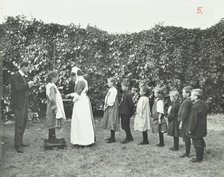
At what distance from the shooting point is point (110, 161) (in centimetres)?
686

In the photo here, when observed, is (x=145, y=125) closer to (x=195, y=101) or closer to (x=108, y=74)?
(x=195, y=101)

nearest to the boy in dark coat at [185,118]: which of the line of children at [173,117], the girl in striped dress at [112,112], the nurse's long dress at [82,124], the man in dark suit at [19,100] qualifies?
the line of children at [173,117]

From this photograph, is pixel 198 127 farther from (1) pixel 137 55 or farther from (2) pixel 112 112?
(1) pixel 137 55

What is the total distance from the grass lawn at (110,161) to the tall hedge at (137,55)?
13.0ft

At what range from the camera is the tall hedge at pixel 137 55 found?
12.3 m

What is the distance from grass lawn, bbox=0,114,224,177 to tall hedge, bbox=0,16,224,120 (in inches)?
156

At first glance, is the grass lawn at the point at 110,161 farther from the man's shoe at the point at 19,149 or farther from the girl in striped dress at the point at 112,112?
the girl in striped dress at the point at 112,112

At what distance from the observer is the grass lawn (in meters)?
6.05

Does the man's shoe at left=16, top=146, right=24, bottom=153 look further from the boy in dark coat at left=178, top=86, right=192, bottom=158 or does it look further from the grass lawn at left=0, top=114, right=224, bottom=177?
the boy in dark coat at left=178, top=86, right=192, bottom=158

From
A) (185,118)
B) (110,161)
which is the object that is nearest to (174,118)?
(185,118)

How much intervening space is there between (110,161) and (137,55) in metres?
6.56

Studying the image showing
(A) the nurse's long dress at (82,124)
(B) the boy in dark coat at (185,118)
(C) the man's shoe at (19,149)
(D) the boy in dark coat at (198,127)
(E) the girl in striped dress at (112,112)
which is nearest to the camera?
(D) the boy in dark coat at (198,127)

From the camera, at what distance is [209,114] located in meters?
13.1

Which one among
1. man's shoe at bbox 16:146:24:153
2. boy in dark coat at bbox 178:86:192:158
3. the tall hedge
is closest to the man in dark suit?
man's shoe at bbox 16:146:24:153
